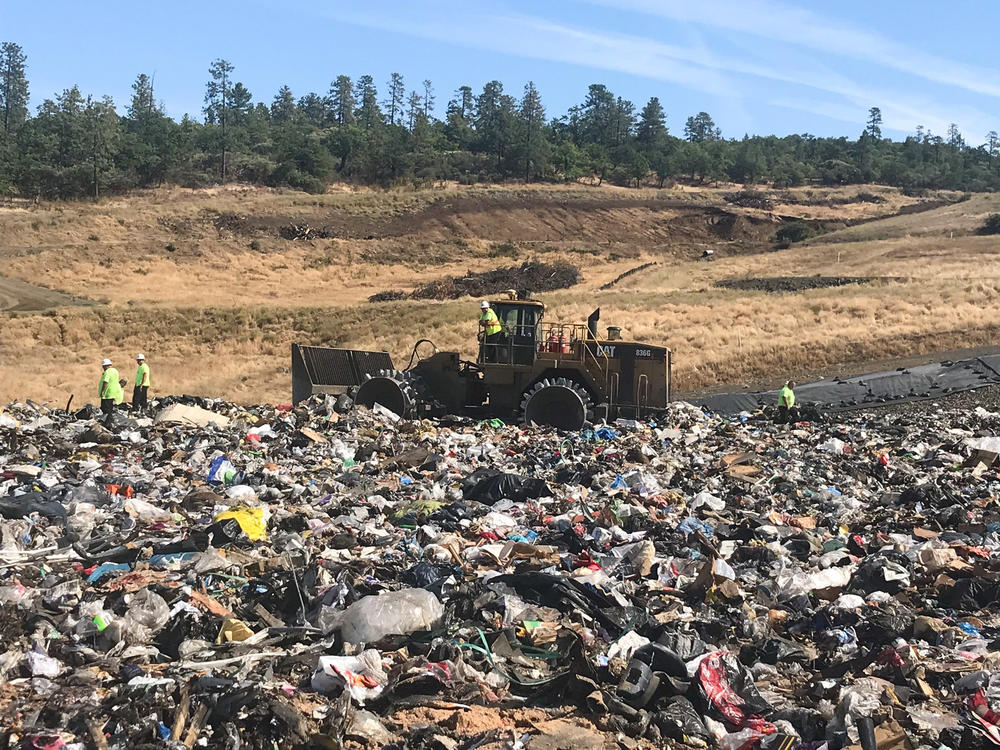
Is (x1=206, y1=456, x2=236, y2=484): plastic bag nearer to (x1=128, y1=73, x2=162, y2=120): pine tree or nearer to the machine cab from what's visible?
the machine cab

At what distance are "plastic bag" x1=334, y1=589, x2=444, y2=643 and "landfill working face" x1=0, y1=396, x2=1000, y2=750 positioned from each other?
0.6 inches

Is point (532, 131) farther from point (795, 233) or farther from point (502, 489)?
point (502, 489)

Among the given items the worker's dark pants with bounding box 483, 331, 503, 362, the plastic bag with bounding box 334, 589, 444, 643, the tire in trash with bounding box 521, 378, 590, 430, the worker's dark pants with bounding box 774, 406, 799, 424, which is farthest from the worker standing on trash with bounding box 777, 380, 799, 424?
the plastic bag with bounding box 334, 589, 444, 643

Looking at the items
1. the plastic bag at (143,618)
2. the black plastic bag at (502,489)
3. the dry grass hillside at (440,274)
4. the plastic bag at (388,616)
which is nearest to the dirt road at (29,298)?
the dry grass hillside at (440,274)

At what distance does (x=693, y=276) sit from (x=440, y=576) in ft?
117

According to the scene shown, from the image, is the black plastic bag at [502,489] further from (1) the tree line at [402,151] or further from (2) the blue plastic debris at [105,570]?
(1) the tree line at [402,151]

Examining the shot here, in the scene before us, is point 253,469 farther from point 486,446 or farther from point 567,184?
point 567,184

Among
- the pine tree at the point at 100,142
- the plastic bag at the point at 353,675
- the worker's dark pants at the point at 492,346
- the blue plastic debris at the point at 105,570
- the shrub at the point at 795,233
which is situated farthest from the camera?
the pine tree at the point at 100,142

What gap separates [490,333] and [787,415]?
5577 mm

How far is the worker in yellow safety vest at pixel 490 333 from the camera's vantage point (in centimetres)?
1455

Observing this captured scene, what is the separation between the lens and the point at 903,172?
8262cm

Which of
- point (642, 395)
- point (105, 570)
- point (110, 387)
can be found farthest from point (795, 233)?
point (105, 570)

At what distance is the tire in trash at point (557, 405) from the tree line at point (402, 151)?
51562 millimetres

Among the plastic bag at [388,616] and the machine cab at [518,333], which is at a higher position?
the machine cab at [518,333]
